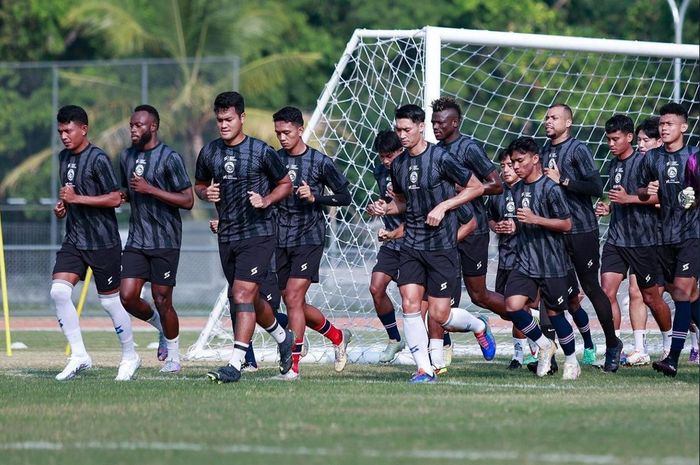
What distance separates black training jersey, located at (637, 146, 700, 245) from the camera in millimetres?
11742

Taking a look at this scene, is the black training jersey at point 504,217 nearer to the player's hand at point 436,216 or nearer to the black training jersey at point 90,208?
the player's hand at point 436,216

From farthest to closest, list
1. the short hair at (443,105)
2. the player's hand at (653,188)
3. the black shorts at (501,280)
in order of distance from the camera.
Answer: the black shorts at (501,280) → the short hair at (443,105) → the player's hand at (653,188)

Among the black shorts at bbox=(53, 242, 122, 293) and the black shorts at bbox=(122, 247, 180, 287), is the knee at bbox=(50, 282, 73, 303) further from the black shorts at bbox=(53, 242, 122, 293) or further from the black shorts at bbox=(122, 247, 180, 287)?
the black shorts at bbox=(122, 247, 180, 287)

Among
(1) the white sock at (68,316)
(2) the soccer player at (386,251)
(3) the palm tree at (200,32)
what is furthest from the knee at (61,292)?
(3) the palm tree at (200,32)

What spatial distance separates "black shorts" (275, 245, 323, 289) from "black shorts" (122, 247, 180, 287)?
0.94 metres

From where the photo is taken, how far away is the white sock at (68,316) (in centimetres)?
1148

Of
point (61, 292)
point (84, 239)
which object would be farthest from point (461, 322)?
point (61, 292)

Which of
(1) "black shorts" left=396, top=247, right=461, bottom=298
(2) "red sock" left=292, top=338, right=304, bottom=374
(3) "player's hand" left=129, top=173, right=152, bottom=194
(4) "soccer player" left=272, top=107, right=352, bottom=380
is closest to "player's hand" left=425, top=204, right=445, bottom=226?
(1) "black shorts" left=396, top=247, right=461, bottom=298

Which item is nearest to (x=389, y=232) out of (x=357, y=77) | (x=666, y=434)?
(x=357, y=77)

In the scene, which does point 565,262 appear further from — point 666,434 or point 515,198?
point 666,434

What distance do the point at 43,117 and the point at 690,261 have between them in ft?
63.7

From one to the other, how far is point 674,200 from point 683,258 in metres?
0.51

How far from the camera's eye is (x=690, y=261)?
11703mm

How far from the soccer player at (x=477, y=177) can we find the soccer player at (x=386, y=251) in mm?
556
